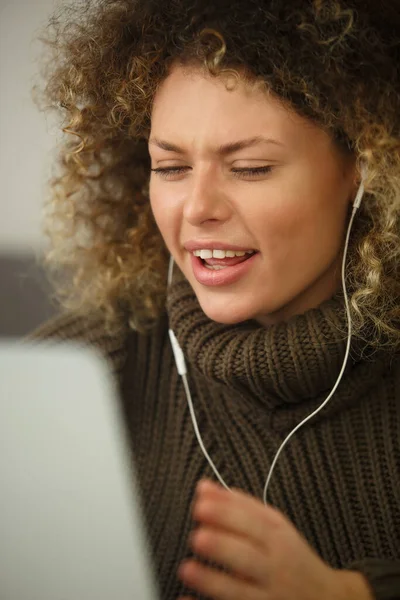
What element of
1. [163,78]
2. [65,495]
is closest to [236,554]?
[65,495]

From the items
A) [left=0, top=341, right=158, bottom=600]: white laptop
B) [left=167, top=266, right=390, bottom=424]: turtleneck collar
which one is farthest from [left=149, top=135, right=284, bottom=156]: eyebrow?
[left=0, top=341, right=158, bottom=600]: white laptop

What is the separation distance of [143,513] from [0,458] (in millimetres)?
195

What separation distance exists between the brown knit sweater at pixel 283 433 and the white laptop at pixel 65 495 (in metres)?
0.06

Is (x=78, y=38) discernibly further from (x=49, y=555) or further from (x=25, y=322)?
(x=49, y=555)

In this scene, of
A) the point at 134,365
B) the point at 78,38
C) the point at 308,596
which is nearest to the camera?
the point at 308,596

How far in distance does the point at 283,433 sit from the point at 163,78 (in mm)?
476

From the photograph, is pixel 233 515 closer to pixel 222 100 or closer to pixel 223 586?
pixel 223 586

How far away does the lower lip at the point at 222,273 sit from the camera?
0.92m

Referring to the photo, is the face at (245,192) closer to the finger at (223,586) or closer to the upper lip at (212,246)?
the upper lip at (212,246)

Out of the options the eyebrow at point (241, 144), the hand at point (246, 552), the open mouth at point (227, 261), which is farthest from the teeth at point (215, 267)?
the hand at point (246, 552)

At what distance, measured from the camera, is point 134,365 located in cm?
113

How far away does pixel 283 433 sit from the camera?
0.99 metres

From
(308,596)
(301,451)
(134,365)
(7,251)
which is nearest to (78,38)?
(7,251)

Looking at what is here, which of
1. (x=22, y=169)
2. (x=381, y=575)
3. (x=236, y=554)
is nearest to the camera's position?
(x=236, y=554)
